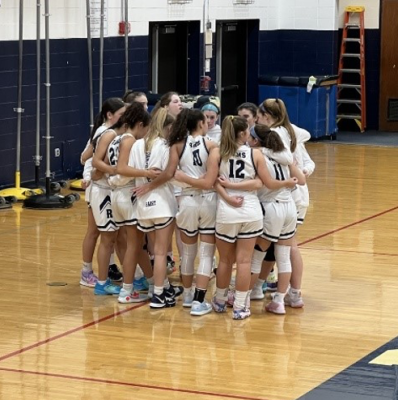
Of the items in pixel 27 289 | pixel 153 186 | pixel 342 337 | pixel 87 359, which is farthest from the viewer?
pixel 27 289

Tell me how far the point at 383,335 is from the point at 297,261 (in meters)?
0.98

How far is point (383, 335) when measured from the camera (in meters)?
8.05

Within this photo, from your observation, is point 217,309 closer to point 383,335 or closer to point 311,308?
point 311,308

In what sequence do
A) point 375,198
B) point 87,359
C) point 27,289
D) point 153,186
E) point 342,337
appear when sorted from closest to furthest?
point 87,359
point 342,337
point 153,186
point 27,289
point 375,198

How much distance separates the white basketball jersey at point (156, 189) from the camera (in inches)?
336

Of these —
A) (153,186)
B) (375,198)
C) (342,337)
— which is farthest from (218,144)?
(375,198)

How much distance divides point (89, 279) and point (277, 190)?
78.8 inches

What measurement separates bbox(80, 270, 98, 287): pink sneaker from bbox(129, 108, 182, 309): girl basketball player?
88cm

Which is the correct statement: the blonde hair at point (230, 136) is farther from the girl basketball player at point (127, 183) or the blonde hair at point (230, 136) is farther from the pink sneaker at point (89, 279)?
the pink sneaker at point (89, 279)

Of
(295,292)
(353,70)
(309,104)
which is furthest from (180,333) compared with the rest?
(353,70)

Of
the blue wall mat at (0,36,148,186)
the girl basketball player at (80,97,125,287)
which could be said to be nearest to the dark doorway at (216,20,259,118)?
the blue wall mat at (0,36,148,186)

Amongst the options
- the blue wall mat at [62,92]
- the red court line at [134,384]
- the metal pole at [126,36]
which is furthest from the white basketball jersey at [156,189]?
the metal pole at [126,36]

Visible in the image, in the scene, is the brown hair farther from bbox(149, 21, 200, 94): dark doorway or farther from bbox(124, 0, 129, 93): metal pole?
bbox(149, 21, 200, 94): dark doorway

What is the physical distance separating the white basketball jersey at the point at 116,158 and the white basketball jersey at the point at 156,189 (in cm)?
11
